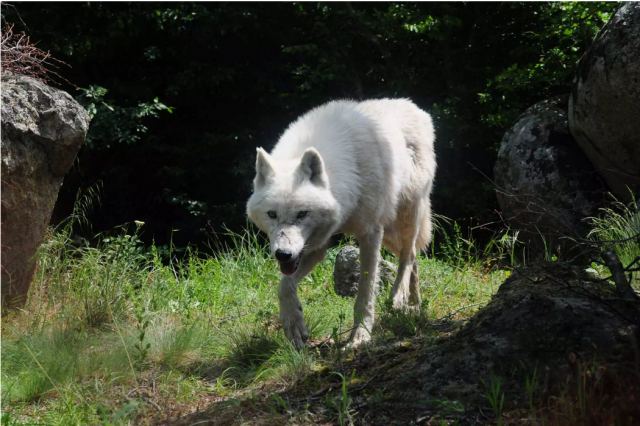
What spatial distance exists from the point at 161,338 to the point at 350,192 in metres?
1.57

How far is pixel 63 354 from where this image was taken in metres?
4.03

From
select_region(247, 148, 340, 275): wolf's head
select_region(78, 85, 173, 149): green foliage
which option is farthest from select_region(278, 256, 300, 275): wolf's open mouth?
select_region(78, 85, 173, 149): green foliage

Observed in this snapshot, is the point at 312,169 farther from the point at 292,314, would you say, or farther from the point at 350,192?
the point at 292,314

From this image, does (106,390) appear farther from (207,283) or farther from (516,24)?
(516,24)

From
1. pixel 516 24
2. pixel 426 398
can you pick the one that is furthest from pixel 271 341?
pixel 516 24

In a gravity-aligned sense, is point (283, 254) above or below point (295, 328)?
above

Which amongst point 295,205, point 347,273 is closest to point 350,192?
point 295,205

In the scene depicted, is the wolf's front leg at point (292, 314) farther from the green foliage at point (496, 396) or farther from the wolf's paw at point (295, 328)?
the green foliage at point (496, 396)

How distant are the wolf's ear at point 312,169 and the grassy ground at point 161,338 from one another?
36.5 inches

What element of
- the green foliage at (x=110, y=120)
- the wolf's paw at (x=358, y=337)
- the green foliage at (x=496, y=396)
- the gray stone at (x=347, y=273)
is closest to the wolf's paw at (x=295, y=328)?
the wolf's paw at (x=358, y=337)

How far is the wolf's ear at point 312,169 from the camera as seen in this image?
14.8 ft

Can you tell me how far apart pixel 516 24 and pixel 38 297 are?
7245 mm

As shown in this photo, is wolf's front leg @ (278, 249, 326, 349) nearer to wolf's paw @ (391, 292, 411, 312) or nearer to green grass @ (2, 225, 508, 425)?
green grass @ (2, 225, 508, 425)

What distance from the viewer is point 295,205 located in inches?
173
